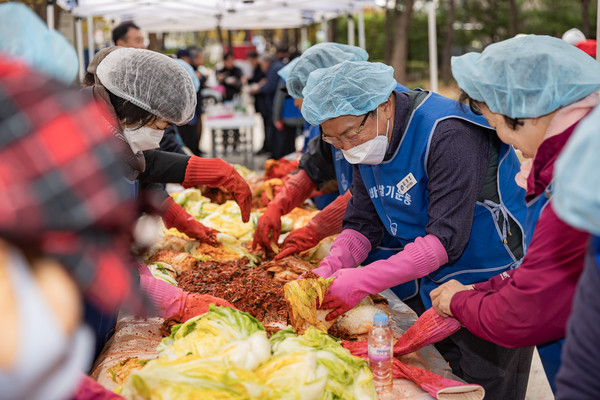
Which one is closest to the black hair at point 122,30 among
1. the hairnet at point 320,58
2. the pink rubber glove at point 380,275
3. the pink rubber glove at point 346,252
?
the hairnet at point 320,58

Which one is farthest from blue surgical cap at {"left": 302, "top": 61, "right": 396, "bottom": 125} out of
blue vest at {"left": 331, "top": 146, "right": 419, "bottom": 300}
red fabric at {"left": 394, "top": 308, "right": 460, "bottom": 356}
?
red fabric at {"left": 394, "top": 308, "right": 460, "bottom": 356}

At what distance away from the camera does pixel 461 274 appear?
2816 millimetres

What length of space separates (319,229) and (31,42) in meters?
2.28

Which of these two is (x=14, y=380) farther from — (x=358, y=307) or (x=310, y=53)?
(x=310, y=53)

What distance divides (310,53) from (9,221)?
10.3 ft

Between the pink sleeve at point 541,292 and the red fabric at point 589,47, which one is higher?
the red fabric at point 589,47

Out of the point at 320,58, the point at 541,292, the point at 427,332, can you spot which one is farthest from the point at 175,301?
the point at 320,58

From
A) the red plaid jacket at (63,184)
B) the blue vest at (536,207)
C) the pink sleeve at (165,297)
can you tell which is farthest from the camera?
the pink sleeve at (165,297)

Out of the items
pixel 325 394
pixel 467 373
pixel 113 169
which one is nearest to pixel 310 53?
pixel 467 373

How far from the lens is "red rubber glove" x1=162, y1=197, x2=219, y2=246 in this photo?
390 centimetres

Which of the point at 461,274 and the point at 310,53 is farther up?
the point at 310,53

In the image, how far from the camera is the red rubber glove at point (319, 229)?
12.0ft

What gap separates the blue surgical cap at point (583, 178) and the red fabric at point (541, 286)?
50cm

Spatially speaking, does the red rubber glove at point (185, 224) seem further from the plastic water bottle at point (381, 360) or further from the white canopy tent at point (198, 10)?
the white canopy tent at point (198, 10)
